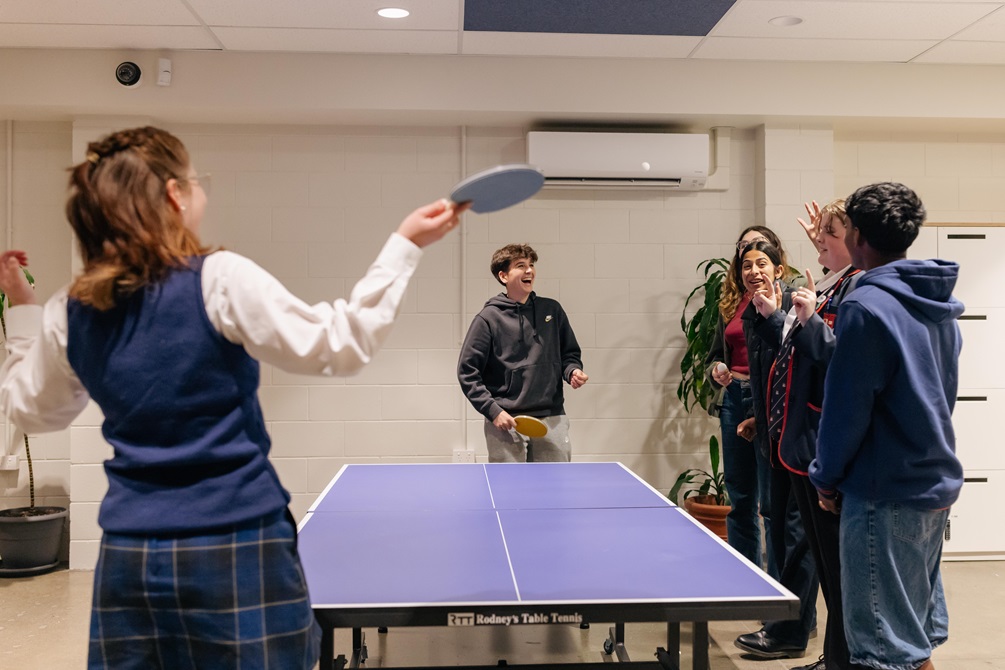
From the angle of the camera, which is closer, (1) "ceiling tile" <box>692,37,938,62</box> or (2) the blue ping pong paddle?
(2) the blue ping pong paddle

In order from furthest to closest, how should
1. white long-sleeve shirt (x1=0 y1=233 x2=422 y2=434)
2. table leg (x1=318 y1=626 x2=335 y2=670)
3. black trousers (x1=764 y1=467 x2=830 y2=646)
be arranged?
black trousers (x1=764 y1=467 x2=830 y2=646)
table leg (x1=318 y1=626 x2=335 y2=670)
white long-sleeve shirt (x1=0 y1=233 x2=422 y2=434)

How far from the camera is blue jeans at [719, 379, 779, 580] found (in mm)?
3943

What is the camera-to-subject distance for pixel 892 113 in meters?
5.21

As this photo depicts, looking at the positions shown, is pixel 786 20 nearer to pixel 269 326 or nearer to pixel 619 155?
pixel 619 155

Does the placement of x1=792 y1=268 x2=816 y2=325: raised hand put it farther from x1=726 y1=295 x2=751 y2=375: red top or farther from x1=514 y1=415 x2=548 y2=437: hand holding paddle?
x1=514 y1=415 x2=548 y2=437: hand holding paddle

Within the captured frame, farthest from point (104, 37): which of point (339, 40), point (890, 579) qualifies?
point (890, 579)

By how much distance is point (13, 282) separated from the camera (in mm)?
1632

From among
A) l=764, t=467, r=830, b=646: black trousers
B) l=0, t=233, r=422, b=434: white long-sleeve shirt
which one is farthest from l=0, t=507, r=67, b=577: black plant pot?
l=0, t=233, r=422, b=434: white long-sleeve shirt

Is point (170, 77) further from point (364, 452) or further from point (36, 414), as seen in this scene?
point (36, 414)

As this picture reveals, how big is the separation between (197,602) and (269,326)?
44 cm

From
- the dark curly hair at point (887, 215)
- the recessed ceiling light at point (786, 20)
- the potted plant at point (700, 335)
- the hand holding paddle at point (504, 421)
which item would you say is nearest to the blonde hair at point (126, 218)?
the dark curly hair at point (887, 215)

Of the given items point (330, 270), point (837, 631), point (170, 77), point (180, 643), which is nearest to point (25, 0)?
point (170, 77)

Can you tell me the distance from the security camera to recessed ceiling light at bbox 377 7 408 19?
1.46 m

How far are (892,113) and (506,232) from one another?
2.27 meters
